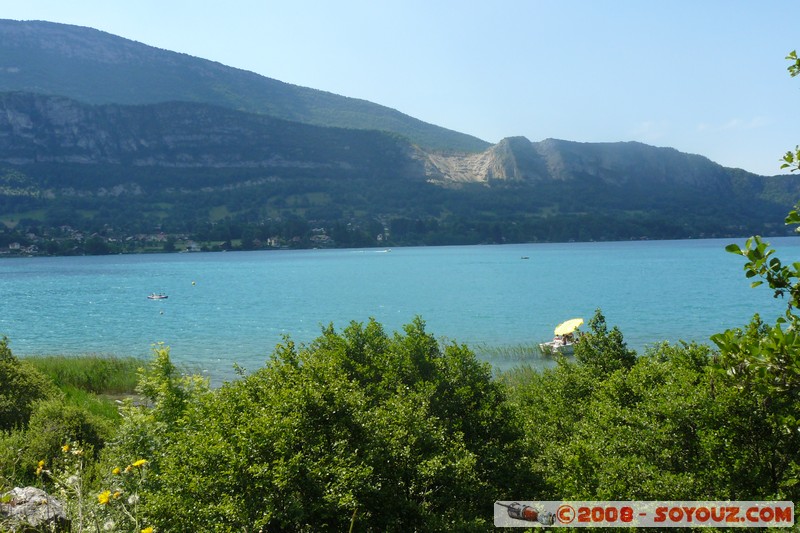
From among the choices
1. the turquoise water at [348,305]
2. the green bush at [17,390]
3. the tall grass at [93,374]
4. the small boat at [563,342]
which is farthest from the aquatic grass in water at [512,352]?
the green bush at [17,390]

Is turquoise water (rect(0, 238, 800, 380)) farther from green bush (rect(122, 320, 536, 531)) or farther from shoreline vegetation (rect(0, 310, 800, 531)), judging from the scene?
green bush (rect(122, 320, 536, 531))

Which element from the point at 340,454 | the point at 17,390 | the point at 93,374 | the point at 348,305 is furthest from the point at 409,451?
the point at 348,305

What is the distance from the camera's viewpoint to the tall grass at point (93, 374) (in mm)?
37000

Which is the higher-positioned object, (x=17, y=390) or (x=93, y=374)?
(x=17, y=390)

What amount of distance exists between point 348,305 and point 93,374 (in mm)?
48363

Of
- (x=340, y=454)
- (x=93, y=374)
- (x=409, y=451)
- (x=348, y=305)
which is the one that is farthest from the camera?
(x=348, y=305)

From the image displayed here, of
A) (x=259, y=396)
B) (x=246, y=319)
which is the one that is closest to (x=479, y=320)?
(x=246, y=319)

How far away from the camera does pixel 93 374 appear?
38469 mm

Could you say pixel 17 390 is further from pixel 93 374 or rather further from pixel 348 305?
pixel 348 305

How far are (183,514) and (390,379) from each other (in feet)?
19.0

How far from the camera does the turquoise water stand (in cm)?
5881

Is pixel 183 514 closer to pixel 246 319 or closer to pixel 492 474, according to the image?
pixel 492 474

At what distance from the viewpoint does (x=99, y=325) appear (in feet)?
238

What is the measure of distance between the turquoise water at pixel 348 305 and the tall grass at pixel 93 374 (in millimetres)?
6204
